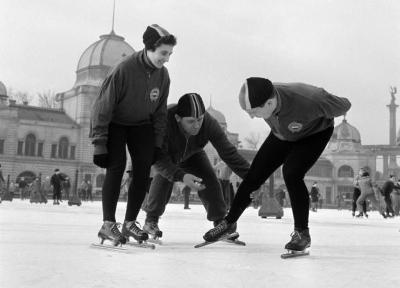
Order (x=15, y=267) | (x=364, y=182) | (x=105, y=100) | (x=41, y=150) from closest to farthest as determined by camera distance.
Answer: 1. (x=15, y=267)
2. (x=105, y=100)
3. (x=364, y=182)
4. (x=41, y=150)

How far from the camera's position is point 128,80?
316cm

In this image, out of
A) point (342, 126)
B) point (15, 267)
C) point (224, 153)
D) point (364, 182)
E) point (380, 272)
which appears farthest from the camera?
point (342, 126)

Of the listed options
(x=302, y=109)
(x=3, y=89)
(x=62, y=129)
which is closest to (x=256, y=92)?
(x=302, y=109)

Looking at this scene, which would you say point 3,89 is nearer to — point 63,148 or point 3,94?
point 3,94

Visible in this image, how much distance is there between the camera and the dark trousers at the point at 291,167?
10.1 ft

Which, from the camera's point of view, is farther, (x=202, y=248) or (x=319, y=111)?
(x=202, y=248)

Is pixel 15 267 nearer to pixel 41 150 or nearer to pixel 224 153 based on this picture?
pixel 224 153

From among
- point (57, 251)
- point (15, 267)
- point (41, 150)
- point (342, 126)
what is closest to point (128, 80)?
point (57, 251)

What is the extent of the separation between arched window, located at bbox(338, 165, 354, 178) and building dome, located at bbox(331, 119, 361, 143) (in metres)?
4.67

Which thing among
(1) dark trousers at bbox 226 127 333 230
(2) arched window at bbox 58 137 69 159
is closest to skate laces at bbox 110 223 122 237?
(1) dark trousers at bbox 226 127 333 230

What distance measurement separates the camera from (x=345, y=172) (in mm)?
63156

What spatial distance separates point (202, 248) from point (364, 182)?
10.0m

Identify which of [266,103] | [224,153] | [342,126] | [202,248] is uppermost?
[342,126]

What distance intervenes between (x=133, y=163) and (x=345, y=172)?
62742mm
